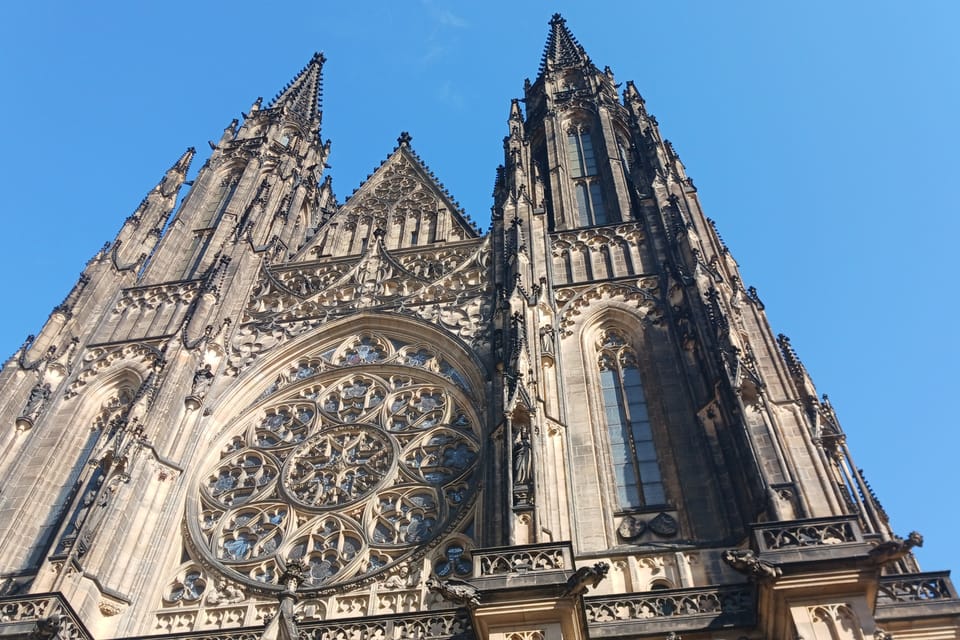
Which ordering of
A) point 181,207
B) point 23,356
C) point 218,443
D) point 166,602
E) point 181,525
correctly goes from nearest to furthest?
1. point 166,602
2. point 181,525
3. point 218,443
4. point 23,356
5. point 181,207

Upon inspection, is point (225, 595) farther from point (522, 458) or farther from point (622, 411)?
point (622, 411)

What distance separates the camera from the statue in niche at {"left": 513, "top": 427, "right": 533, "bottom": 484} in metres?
12.4

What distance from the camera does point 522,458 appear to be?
1270 centimetres

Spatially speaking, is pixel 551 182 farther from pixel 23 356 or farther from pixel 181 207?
pixel 23 356

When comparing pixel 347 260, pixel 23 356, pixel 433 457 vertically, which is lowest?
pixel 433 457

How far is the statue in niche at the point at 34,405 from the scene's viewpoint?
16.6 m

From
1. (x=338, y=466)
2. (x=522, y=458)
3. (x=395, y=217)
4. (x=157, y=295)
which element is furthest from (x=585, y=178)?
(x=522, y=458)

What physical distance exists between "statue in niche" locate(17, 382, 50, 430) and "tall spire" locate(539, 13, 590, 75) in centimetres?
1835

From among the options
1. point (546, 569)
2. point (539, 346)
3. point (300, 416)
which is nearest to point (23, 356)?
point (300, 416)

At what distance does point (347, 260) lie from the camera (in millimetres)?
20609

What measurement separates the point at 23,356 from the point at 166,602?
7.57m

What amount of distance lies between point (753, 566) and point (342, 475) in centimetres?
755

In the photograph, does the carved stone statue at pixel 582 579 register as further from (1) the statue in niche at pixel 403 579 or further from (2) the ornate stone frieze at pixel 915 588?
(2) the ornate stone frieze at pixel 915 588

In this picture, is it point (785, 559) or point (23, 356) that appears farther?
point (23, 356)
